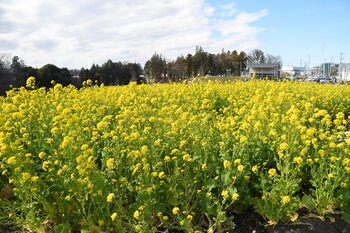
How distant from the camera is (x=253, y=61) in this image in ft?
237

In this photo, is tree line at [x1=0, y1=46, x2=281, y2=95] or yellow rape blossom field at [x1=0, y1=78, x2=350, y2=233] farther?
tree line at [x1=0, y1=46, x2=281, y2=95]

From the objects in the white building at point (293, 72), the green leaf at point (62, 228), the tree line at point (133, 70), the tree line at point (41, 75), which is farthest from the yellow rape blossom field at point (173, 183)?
the white building at point (293, 72)

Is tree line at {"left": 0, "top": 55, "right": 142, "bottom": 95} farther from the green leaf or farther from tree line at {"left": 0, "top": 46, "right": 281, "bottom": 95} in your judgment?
the green leaf

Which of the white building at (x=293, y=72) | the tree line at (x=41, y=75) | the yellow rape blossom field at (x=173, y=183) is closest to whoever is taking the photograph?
the yellow rape blossom field at (x=173, y=183)

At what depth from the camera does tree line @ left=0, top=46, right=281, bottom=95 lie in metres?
28.5

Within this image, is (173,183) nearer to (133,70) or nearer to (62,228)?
(62,228)

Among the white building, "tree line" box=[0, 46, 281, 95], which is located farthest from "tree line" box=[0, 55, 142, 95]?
the white building

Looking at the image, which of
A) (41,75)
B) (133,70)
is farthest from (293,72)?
(41,75)

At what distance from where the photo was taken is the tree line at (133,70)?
2848 centimetres

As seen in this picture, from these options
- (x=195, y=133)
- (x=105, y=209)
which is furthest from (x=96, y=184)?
(x=195, y=133)

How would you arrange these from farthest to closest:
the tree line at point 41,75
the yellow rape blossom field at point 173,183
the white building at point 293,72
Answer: the white building at point 293,72, the tree line at point 41,75, the yellow rape blossom field at point 173,183

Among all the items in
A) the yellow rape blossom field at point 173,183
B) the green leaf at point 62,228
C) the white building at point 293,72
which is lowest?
the white building at point 293,72

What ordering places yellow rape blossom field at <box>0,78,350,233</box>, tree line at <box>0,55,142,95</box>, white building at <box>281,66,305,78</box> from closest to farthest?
yellow rape blossom field at <box>0,78,350,233</box>
tree line at <box>0,55,142,95</box>
white building at <box>281,66,305,78</box>

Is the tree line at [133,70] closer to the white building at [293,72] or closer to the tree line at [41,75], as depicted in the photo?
the tree line at [41,75]
